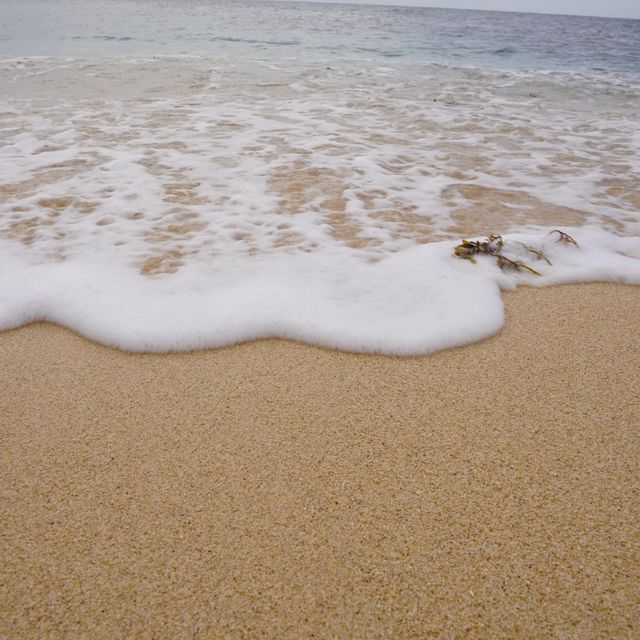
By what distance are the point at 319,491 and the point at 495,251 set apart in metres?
1.64

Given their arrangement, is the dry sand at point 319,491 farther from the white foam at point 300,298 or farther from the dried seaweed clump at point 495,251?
the dried seaweed clump at point 495,251

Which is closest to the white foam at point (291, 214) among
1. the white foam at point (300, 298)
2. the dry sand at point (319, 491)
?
the white foam at point (300, 298)

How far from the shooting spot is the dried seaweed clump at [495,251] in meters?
2.29

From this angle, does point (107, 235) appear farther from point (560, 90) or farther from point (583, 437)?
point (560, 90)

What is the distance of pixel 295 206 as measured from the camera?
9.78 feet

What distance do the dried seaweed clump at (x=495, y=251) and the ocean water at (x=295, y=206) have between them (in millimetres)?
30

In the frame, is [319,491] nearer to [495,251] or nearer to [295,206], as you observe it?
[495,251]

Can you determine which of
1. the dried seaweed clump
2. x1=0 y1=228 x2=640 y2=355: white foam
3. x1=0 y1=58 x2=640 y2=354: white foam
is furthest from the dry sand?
the dried seaweed clump

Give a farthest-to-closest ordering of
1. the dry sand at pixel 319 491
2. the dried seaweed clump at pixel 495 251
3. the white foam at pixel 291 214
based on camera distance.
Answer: the dried seaweed clump at pixel 495 251 < the white foam at pixel 291 214 < the dry sand at pixel 319 491

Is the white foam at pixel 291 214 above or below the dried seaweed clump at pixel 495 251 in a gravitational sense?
below

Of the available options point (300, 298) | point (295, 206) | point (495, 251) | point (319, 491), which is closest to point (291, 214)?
point (295, 206)

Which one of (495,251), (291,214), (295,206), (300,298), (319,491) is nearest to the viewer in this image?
(319,491)

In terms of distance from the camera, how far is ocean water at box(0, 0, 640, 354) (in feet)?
6.29

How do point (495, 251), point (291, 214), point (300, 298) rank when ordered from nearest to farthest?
point (300, 298)
point (495, 251)
point (291, 214)
